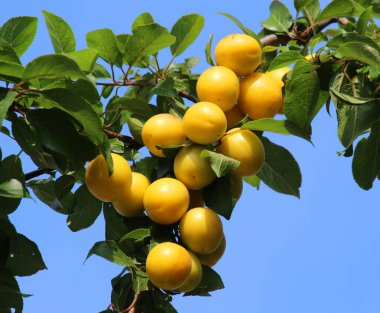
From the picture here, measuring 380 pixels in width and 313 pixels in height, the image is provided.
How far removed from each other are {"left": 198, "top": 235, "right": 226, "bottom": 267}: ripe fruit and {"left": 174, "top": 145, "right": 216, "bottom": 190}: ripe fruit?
14 centimetres

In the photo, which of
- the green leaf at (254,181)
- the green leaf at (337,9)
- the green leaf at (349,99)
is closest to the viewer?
the green leaf at (349,99)

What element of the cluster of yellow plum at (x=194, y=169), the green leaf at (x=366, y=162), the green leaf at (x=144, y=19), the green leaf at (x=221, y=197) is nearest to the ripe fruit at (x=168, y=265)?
the cluster of yellow plum at (x=194, y=169)

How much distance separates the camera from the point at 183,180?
1.27 metres

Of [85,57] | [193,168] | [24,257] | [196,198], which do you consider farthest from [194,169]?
[24,257]

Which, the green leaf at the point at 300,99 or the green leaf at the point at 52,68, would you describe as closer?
the green leaf at the point at 52,68

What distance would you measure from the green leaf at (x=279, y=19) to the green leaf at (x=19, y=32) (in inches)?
24.2

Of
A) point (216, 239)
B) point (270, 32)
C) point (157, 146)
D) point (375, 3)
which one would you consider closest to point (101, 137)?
point (157, 146)

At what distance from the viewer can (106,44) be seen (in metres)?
1.39

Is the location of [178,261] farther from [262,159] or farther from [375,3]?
[375,3]

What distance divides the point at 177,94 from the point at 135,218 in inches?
11.6

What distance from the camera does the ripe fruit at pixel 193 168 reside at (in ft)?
4.08

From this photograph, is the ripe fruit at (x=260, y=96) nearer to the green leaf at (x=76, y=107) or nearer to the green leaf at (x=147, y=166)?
the green leaf at (x=147, y=166)

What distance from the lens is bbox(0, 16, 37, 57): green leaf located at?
47.2 inches

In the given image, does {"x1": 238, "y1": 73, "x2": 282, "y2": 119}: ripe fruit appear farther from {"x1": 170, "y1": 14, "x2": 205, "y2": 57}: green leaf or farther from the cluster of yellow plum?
{"x1": 170, "y1": 14, "x2": 205, "y2": 57}: green leaf
